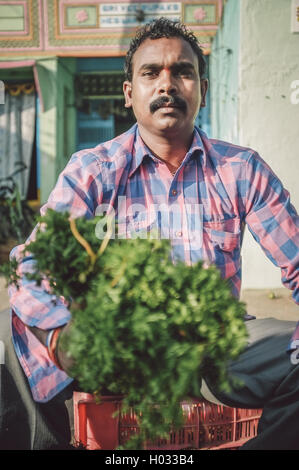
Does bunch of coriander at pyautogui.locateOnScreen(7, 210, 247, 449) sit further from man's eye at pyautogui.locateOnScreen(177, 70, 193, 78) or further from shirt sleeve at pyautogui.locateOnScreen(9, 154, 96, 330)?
man's eye at pyautogui.locateOnScreen(177, 70, 193, 78)

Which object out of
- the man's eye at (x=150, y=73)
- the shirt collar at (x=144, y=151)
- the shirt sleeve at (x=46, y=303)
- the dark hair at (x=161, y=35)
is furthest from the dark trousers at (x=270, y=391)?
the dark hair at (x=161, y=35)

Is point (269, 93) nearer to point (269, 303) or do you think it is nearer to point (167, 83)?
point (269, 303)

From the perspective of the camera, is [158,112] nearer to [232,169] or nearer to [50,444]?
[232,169]

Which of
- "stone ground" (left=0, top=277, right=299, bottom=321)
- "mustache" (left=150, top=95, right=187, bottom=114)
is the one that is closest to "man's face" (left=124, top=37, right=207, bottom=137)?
"mustache" (left=150, top=95, right=187, bottom=114)

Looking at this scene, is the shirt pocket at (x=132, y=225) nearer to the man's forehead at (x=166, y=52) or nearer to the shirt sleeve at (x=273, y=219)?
the shirt sleeve at (x=273, y=219)

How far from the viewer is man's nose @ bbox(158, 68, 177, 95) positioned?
1867mm

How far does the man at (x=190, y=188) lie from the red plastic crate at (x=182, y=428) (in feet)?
0.18

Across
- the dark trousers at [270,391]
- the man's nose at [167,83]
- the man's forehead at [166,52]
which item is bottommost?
the dark trousers at [270,391]

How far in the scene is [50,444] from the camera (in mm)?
1694

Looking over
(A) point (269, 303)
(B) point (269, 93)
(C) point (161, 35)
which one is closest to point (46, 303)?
(C) point (161, 35)

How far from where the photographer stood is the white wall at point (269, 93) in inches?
189

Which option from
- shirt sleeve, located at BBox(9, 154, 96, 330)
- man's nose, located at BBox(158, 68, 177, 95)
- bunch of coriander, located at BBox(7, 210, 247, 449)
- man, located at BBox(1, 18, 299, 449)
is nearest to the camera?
bunch of coriander, located at BBox(7, 210, 247, 449)

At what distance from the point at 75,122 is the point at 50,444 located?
26.8ft

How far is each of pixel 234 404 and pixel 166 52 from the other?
148 cm
